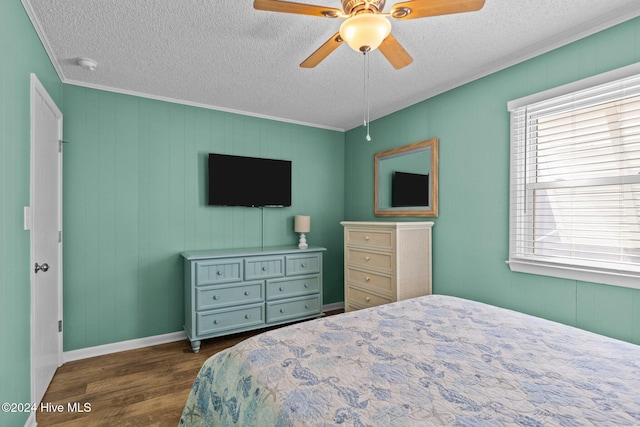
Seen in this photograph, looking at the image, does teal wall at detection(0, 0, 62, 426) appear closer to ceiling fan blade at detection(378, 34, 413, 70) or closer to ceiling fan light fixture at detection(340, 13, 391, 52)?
ceiling fan light fixture at detection(340, 13, 391, 52)

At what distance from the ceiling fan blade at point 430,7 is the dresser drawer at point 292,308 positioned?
9.32ft

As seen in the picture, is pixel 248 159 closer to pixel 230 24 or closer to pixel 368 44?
pixel 230 24

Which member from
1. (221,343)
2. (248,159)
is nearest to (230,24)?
(248,159)

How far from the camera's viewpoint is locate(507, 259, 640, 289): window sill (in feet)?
6.18

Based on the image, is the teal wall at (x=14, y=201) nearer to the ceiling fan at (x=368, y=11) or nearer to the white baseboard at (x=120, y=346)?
the white baseboard at (x=120, y=346)

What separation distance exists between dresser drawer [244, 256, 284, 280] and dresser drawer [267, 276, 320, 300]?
89mm

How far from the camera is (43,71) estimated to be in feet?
7.27

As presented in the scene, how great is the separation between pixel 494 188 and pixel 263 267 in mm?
2275

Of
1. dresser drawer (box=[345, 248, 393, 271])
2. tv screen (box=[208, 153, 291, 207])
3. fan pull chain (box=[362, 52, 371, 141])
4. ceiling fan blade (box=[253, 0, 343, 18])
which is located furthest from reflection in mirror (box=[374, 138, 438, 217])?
ceiling fan blade (box=[253, 0, 343, 18])

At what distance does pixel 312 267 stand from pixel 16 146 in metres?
2.70

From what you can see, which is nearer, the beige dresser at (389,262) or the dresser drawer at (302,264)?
the beige dresser at (389,262)

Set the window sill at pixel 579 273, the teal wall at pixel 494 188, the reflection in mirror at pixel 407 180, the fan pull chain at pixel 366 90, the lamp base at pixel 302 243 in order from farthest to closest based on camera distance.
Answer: the lamp base at pixel 302 243
the reflection in mirror at pixel 407 180
the fan pull chain at pixel 366 90
the teal wall at pixel 494 188
the window sill at pixel 579 273

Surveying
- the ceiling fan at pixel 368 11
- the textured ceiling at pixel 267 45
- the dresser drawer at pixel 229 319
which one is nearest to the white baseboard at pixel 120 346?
the dresser drawer at pixel 229 319

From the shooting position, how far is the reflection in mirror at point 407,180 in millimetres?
3176
